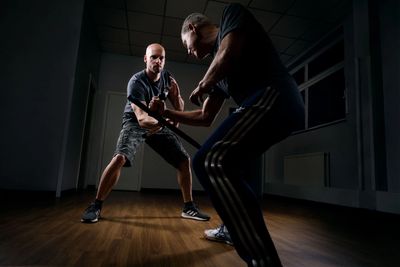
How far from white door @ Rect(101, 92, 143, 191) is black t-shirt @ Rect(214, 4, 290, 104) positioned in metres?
4.89

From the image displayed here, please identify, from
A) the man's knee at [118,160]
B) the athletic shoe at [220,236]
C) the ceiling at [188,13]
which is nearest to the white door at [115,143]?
the ceiling at [188,13]

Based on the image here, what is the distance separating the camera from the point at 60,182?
3.43m

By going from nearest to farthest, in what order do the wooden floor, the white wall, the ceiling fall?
the wooden floor
the ceiling
the white wall

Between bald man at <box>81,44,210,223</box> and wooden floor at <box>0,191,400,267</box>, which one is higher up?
bald man at <box>81,44,210,223</box>

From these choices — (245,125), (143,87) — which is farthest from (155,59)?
(245,125)

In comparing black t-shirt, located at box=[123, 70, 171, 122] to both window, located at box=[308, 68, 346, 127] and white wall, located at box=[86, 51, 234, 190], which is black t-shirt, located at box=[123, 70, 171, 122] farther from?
white wall, located at box=[86, 51, 234, 190]

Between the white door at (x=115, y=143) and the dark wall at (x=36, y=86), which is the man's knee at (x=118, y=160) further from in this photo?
the white door at (x=115, y=143)

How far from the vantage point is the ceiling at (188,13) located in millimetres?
3961

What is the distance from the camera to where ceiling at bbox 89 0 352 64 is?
3961mm

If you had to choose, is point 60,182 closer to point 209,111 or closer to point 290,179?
point 209,111

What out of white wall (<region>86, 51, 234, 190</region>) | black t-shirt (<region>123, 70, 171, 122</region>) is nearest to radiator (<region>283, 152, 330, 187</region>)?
white wall (<region>86, 51, 234, 190</region>)

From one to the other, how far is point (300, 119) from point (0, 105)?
3802 millimetres

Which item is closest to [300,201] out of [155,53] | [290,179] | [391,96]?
[290,179]

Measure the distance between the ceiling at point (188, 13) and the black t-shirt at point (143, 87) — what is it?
2.17 m
